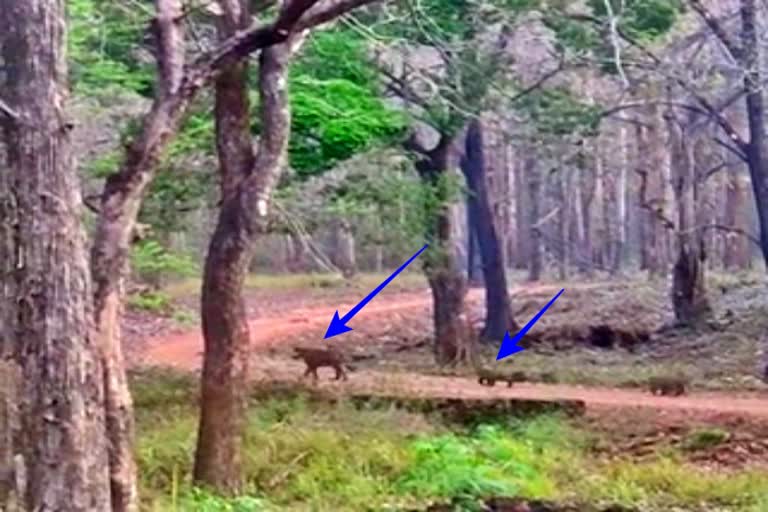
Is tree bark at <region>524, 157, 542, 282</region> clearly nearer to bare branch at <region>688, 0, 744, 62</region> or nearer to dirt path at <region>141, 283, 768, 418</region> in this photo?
dirt path at <region>141, 283, 768, 418</region>

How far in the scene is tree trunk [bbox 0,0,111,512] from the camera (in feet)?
28.8

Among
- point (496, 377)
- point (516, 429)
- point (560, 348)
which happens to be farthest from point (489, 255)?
point (516, 429)

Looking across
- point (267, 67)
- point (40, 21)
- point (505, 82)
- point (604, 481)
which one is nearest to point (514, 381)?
point (505, 82)

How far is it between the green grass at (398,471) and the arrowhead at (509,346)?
12339 mm

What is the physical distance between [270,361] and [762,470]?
1252cm

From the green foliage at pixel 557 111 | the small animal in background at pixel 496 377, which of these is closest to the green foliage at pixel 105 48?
the small animal in background at pixel 496 377

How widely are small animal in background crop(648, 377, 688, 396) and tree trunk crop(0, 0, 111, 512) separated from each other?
1260cm

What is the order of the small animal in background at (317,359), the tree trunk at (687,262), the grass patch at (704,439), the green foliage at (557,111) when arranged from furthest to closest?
the tree trunk at (687,262) < the green foliage at (557,111) < the small animal in background at (317,359) < the grass patch at (704,439)

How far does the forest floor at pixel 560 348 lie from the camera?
20.0 meters

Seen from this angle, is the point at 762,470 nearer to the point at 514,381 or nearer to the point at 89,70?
the point at 514,381

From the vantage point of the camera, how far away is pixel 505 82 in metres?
24.8

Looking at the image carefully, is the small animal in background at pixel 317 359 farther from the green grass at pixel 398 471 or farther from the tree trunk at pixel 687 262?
the tree trunk at pixel 687 262

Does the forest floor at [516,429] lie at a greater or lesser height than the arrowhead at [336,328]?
lesser

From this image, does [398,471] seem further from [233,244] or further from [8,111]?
[8,111]
